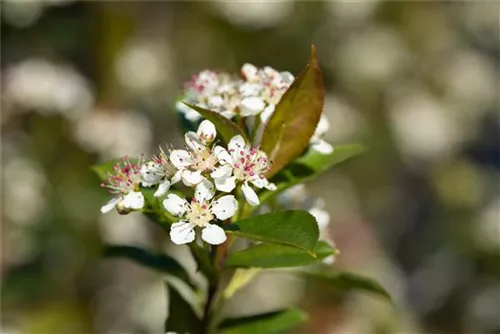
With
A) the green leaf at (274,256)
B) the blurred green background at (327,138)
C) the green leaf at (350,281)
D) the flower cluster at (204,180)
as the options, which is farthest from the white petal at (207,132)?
the blurred green background at (327,138)

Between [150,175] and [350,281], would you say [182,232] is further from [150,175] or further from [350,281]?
[350,281]

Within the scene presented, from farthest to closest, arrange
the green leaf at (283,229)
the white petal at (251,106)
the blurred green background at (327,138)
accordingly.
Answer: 1. the blurred green background at (327,138)
2. the white petal at (251,106)
3. the green leaf at (283,229)

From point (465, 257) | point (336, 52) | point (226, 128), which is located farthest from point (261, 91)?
point (336, 52)

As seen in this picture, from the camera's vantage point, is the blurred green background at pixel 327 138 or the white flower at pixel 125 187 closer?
the white flower at pixel 125 187

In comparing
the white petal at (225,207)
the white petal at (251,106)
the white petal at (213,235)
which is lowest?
the white petal at (213,235)

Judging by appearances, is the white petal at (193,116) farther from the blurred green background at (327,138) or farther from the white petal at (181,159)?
the blurred green background at (327,138)

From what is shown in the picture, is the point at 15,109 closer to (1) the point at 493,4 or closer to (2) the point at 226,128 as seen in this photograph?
(2) the point at 226,128
